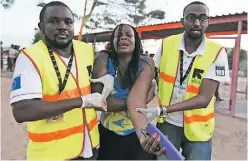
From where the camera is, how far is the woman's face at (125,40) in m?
2.36

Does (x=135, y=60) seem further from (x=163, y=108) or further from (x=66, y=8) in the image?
(x=66, y=8)

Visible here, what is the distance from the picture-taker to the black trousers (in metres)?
2.49

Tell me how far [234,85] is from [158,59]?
6.46 meters

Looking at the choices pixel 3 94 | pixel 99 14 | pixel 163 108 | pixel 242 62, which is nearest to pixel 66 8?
pixel 163 108

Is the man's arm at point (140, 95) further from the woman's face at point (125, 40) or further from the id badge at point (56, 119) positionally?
the id badge at point (56, 119)

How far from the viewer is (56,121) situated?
6.45ft

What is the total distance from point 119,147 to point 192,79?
2.45 ft

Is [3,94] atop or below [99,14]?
below

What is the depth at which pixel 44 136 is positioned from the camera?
1.95 metres

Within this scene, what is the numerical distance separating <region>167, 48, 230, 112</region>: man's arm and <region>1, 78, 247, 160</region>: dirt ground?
2.98 m

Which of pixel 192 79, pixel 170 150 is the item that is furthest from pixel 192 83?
pixel 170 150

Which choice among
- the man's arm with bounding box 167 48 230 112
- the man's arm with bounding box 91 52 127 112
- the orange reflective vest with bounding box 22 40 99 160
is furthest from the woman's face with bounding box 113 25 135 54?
the man's arm with bounding box 167 48 230 112

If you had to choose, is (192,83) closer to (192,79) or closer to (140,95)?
(192,79)

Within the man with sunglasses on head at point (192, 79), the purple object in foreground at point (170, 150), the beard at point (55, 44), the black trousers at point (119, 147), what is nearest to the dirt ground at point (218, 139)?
the black trousers at point (119, 147)
